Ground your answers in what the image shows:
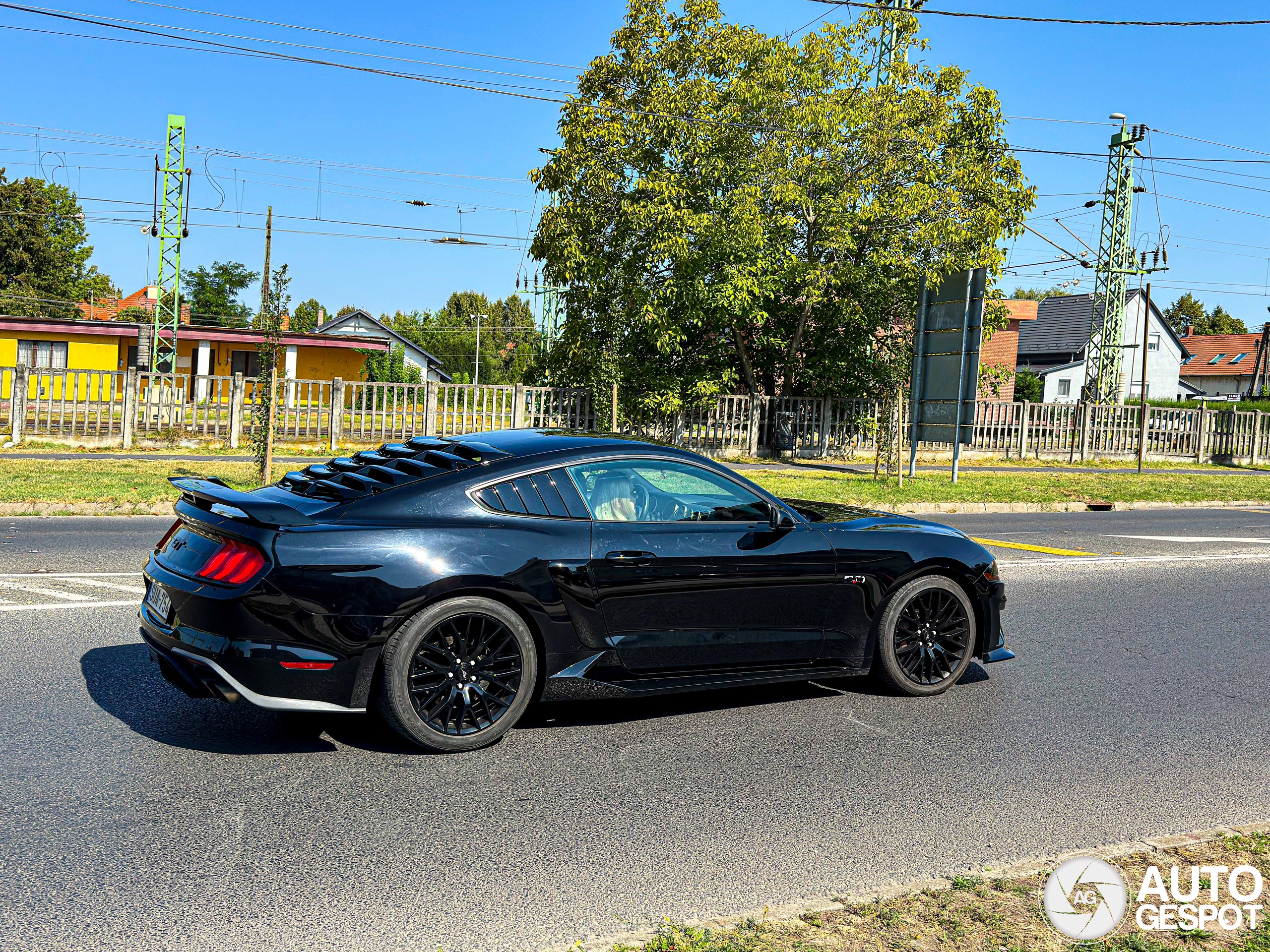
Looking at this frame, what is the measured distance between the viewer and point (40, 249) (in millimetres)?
69625

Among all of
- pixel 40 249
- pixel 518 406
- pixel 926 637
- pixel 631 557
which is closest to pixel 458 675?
pixel 631 557

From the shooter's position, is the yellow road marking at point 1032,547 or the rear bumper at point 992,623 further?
the yellow road marking at point 1032,547

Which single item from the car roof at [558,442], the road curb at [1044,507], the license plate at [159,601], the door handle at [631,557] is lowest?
the license plate at [159,601]

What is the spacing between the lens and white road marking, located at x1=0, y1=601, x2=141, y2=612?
24.2ft

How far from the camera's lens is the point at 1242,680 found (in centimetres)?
678

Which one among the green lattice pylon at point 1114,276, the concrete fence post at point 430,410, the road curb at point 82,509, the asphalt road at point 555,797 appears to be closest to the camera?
the asphalt road at point 555,797

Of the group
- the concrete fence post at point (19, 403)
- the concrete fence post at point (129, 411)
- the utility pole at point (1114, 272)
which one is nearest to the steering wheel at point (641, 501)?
the concrete fence post at point (129, 411)

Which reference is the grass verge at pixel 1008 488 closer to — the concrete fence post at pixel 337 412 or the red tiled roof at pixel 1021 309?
A: the concrete fence post at pixel 337 412

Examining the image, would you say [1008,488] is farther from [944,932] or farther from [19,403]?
[19,403]

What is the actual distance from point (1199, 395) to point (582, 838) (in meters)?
81.8

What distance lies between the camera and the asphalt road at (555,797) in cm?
343

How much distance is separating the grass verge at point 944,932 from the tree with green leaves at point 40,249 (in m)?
72.8

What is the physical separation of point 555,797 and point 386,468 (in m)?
1.79

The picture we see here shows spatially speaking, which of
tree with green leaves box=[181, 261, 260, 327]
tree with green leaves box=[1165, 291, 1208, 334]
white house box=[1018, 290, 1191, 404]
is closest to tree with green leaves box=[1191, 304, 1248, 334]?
tree with green leaves box=[1165, 291, 1208, 334]
